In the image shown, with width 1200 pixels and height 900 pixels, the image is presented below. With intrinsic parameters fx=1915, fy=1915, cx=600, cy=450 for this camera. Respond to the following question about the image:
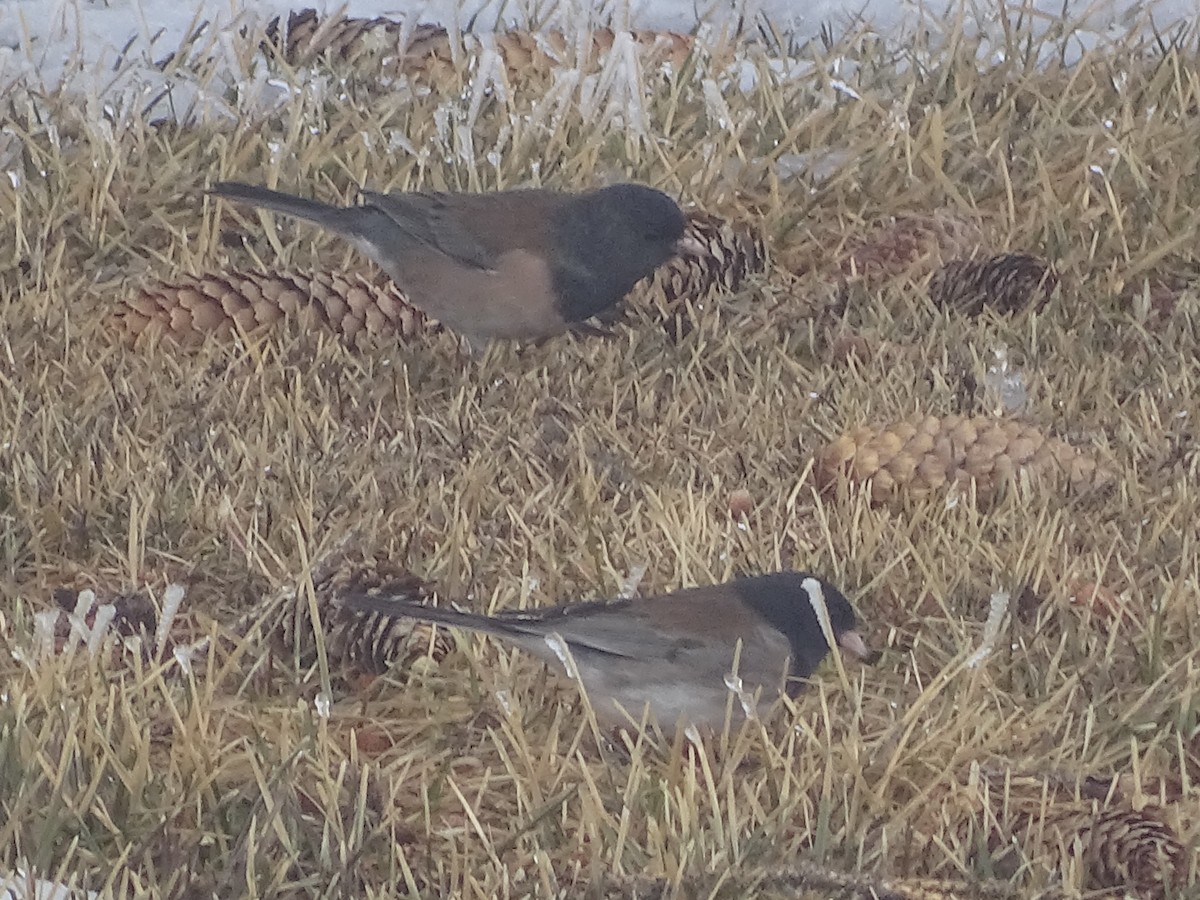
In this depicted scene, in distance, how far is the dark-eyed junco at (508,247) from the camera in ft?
10.5

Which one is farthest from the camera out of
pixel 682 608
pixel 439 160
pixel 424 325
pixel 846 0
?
pixel 846 0

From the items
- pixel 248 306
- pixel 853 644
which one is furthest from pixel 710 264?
pixel 853 644

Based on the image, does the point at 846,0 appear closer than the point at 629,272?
No

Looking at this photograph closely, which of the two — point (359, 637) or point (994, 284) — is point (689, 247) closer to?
Result: point (994, 284)

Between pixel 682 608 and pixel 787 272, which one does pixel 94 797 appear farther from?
pixel 787 272

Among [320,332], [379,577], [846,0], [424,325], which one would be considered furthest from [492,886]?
[846,0]

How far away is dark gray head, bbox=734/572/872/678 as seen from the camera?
2064 mm

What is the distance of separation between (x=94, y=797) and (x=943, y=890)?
2.55ft

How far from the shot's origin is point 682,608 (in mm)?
2088

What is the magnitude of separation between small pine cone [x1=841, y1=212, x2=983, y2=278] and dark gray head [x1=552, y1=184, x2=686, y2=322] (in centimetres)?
37

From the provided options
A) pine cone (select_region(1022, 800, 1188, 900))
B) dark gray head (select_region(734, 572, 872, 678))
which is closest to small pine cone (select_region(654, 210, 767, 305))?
dark gray head (select_region(734, 572, 872, 678))

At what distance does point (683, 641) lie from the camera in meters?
2.04

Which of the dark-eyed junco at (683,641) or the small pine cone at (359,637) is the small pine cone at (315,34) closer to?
the small pine cone at (359,637)

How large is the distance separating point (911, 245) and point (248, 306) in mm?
1196
